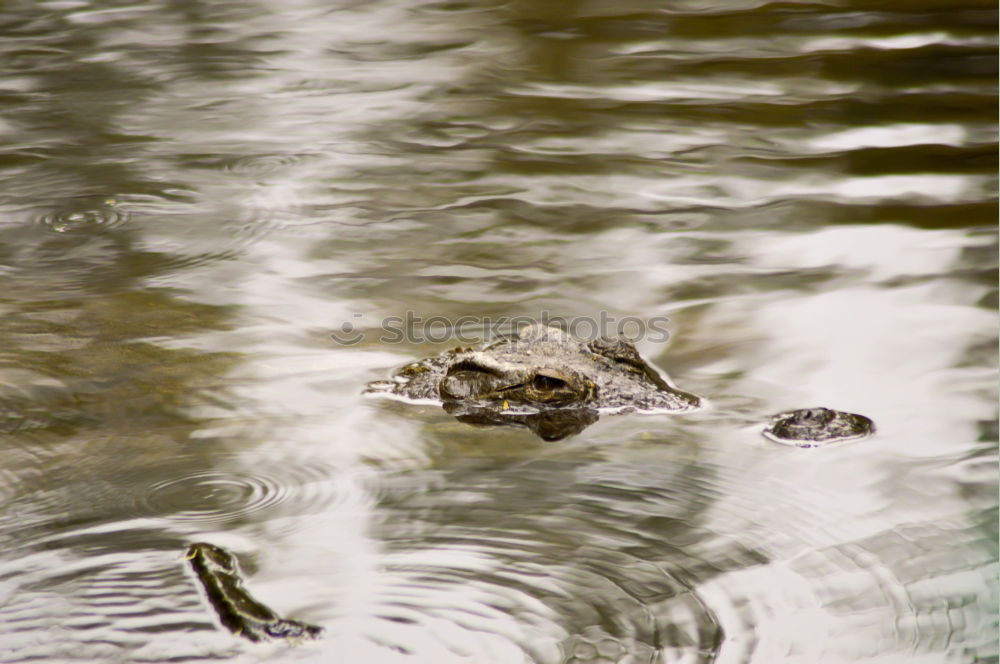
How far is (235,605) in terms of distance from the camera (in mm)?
2205

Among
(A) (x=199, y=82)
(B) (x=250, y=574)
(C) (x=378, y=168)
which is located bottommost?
(B) (x=250, y=574)

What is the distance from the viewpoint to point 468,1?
8992 mm

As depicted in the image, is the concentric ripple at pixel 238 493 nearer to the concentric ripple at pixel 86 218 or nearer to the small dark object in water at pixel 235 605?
the small dark object in water at pixel 235 605

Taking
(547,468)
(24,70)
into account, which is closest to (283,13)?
(24,70)

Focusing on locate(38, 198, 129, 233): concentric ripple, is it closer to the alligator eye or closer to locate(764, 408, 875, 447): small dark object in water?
the alligator eye

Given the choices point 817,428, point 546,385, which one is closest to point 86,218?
point 546,385

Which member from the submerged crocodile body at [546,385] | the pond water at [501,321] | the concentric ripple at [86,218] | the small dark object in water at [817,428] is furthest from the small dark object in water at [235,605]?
the concentric ripple at [86,218]

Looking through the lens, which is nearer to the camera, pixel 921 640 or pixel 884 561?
pixel 921 640

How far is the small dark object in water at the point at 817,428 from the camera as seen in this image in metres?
2.89

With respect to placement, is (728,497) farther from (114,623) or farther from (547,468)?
(114,623)

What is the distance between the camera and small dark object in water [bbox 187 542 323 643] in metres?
2.13

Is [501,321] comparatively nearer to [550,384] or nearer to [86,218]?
[550,384]

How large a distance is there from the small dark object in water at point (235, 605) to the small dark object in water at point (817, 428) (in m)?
1.43

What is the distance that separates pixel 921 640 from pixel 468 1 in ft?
25.5
